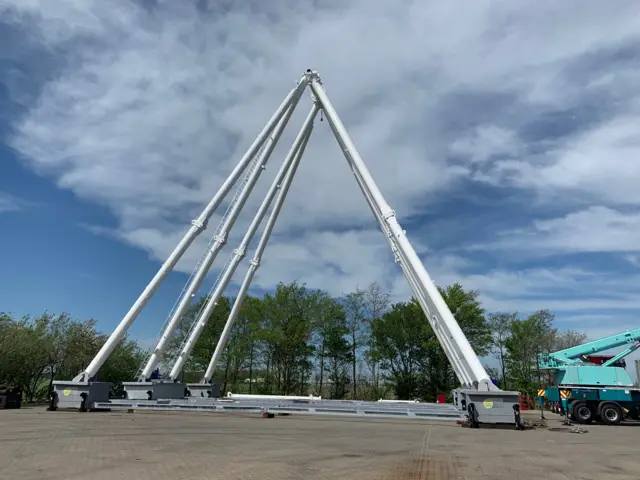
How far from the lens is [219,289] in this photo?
95.6 feet

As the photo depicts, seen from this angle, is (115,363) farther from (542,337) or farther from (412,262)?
(542,337)

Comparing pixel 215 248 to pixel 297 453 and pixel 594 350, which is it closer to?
pixel 297 453

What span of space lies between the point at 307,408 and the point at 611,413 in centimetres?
1422

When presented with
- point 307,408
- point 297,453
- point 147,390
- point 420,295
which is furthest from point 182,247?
point 297,453

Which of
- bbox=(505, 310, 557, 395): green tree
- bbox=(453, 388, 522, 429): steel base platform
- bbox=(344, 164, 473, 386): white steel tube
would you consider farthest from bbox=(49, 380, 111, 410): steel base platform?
bbox=(505, 310, 557, 395): green tree

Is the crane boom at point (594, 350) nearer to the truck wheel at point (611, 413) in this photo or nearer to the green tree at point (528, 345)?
the truck wheel at point (611, 413)

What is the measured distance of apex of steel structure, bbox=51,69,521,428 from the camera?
18.4 metres

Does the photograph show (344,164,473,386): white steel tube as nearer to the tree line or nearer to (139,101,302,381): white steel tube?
(139,101,302,381): white steel tube

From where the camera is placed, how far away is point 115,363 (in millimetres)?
40438

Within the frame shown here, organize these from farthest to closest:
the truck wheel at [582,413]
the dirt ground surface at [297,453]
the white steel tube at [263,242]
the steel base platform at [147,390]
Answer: the white steel tube at [263,242]
the steel base platform at [147,390]
the truck wheel at [582,413]
the dirt ground surface at [297,453]

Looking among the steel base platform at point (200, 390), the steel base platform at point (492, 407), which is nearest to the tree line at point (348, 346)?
the steel base platform at point (200, 390)

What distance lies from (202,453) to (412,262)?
519 inches

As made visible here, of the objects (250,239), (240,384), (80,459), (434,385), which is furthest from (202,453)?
(240,384)

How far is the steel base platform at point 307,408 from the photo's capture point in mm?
18453
